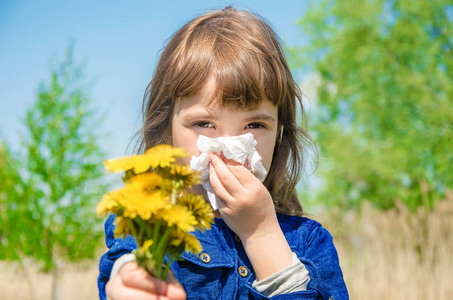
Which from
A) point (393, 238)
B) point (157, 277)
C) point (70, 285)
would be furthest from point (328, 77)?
point (157, 277)

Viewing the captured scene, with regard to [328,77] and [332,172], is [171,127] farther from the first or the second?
[328,77]

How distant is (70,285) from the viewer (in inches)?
286

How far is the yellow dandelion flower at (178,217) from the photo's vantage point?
79 centimetres

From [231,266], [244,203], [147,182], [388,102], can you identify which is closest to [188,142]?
[244,203]

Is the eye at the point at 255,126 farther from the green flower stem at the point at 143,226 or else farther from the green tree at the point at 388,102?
the green tree at the point at 388,102

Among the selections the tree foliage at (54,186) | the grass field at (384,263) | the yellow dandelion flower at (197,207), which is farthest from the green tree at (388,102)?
the yellow dandelion flower at (197,207)

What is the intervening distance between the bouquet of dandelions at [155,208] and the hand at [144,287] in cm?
2

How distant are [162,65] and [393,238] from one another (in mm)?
5421

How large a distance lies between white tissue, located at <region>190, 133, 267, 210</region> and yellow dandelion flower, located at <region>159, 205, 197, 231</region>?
70cm

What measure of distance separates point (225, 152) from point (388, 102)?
39.9ft

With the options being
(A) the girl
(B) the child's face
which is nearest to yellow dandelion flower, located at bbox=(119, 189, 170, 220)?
(A) the girl

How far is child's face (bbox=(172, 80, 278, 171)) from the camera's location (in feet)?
5.14

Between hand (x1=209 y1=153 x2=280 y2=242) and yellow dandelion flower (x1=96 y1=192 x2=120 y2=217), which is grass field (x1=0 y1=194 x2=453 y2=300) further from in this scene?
yellow dandelion flower (x1=96 y1=192 x2=120 y2=217)

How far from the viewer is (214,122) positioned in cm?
157
